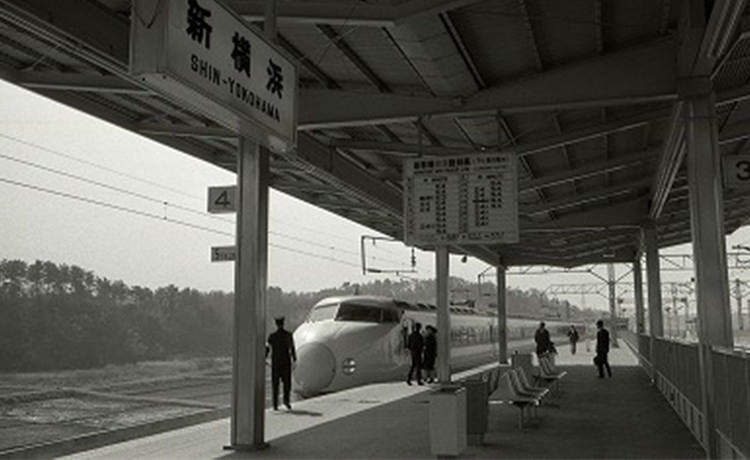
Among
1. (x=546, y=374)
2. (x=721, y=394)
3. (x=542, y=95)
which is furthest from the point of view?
(x=546, y=374)

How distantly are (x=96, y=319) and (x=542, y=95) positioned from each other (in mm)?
40630

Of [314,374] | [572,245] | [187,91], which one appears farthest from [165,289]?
[187,91]

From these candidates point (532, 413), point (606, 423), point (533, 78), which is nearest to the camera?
point (533, 78)

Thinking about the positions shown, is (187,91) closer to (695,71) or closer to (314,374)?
(695,71)

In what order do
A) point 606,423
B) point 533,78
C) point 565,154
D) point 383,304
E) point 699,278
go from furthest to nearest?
1. point 383,304
2. point 565,154
3. point 606,423
4. point 533,78
5. point 699,278

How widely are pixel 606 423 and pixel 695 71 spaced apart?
5.04 m

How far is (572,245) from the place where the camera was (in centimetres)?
2656

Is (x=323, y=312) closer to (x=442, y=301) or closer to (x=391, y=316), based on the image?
(x=391, y=316)

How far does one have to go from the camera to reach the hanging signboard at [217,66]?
15.1 ft

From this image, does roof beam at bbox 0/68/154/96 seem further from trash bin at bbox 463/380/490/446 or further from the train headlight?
the train headlight

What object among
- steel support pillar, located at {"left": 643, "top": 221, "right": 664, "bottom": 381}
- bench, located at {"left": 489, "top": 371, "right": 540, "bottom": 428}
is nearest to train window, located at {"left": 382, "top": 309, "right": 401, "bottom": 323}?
steel support pillar, located at {"left": 643, "top": 221, "right": 664, "bottom": 381}

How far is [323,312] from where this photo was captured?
19.9m

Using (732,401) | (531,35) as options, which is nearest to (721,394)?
(732,401)

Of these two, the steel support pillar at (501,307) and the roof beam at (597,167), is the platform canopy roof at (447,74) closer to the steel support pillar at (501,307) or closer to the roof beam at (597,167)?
the roof beam at (597,167)
